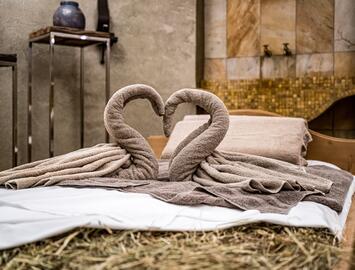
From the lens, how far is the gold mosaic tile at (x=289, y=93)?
12.1 ft

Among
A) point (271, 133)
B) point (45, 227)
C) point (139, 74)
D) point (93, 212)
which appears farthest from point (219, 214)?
point (139, 74)

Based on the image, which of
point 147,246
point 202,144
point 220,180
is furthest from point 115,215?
point 202,144

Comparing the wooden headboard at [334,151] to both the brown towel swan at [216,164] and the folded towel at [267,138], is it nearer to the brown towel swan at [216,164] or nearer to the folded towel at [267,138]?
the folded towel at [267,138]

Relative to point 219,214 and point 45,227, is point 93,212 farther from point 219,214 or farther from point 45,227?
point 219,214

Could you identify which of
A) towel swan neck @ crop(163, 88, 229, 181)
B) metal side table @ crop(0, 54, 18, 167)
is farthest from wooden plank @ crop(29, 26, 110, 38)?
towel swan neck @ crop(163, 88, 229, 181)

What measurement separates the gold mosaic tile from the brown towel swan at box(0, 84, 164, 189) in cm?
177

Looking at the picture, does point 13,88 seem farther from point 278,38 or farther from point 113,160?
point 278,38

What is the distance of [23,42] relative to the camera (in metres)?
3.93

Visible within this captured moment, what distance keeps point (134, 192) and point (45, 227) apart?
1.78 feet

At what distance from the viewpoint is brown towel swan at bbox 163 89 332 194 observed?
1947mm

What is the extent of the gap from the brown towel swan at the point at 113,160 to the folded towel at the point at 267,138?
0.74 m

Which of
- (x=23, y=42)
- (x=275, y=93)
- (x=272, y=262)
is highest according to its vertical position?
(x=23, y=42)

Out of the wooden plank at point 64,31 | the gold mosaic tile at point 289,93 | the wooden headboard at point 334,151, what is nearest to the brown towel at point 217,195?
the wooden headboard at point 334,151

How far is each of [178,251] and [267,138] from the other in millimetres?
1766
